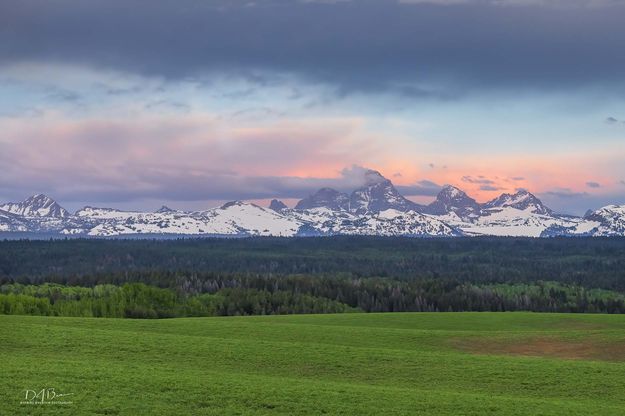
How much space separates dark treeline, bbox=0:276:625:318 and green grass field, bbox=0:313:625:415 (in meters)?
61.4

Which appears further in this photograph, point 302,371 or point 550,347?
point 550,347

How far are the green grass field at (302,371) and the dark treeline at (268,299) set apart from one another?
201 ft

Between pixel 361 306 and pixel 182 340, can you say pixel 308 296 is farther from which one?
pixel 182 340

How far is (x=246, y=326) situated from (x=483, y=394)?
1261 inches

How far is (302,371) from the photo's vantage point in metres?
42.6

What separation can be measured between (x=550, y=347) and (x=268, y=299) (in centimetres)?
10438

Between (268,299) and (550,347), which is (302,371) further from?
(268,299)

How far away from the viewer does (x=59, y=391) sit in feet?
105

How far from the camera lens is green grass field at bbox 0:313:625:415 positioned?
32031 mm

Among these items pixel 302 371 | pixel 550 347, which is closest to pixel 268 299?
pixel 550 347

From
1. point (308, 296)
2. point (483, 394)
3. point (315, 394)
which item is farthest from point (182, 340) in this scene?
point (308, 296)

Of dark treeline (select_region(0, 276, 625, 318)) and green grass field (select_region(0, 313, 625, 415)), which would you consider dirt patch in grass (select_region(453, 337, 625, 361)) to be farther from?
dark treeline (select_region(0, 276, 625, 318))

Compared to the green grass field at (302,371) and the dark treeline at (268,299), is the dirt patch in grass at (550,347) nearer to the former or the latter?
the green grass field at (302,371)

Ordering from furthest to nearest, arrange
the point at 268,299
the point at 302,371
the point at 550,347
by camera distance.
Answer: the point at 268,299, the point at 550,347, the point at 302,371
